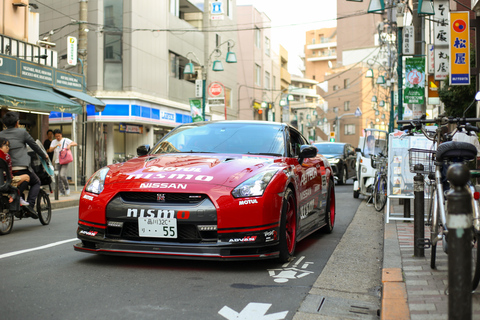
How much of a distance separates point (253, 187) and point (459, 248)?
2.69 m

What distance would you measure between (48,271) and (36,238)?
2.67 meters

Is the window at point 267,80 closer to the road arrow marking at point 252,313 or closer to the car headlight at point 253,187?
the car headlight at point 253,187

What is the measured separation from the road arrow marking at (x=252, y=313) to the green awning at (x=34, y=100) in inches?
460

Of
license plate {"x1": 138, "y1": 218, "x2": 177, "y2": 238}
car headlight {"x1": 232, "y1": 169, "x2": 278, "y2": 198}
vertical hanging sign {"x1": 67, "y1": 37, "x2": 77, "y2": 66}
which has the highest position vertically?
vertical hanging sign {"x1": 67, "y1": 37, "x2": 77, "y2": 66}

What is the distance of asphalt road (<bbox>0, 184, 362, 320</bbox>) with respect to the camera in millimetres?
3895

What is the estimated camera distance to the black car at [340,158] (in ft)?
68.9

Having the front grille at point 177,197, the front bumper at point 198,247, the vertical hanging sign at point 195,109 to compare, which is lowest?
the front bumper at point 198,247

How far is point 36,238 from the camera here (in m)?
7.61

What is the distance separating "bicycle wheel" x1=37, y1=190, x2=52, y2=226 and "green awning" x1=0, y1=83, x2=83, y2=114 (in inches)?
217

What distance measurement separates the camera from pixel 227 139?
662cm

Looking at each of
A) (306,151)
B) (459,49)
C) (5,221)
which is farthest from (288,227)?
(459,49)

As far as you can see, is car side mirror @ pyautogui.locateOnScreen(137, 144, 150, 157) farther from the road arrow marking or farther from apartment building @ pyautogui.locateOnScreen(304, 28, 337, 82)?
apartment building @ pyautogui.locateOnScreen(304, 28, 337, 82)

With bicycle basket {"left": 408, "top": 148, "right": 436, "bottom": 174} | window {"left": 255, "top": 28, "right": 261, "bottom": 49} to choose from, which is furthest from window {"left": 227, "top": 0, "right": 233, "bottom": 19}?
bicycle basket {"left": 408, "top": 148, "right": 436, "bottom": 174}

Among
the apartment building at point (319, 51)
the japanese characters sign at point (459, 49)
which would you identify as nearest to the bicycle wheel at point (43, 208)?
the japanese characters sign at point (459, 49)
